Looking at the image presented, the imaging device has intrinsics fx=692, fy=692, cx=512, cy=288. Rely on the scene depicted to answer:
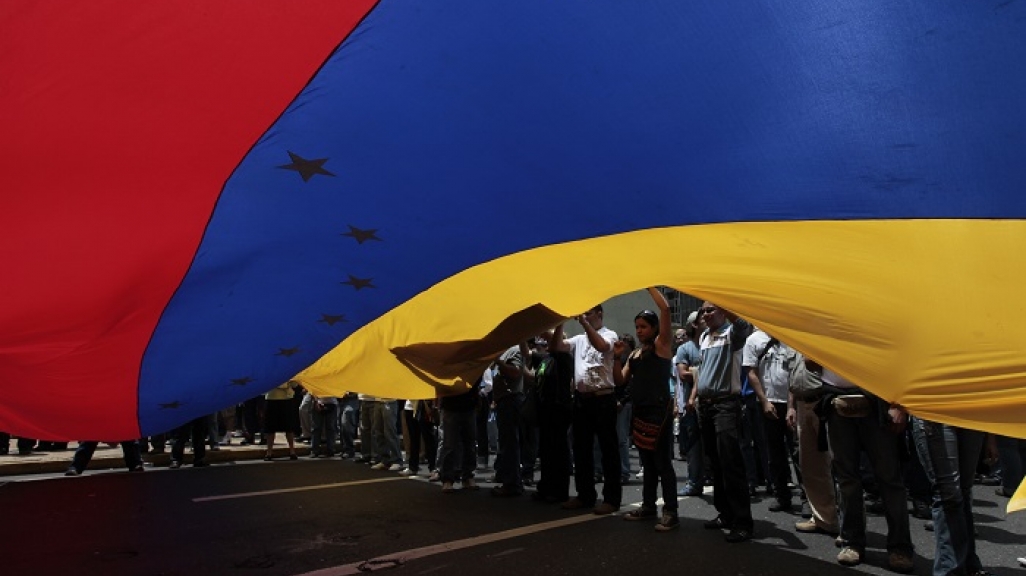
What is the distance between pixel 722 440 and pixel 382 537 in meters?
3.20

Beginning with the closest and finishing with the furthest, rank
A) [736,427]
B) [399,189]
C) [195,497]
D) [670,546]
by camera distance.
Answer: [399,189] → [670,546] → [736,427] → [195,497]

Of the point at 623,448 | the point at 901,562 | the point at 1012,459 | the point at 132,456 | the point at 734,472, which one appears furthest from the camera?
the point at 132,456

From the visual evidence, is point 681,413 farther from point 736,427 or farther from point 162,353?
point 162,353

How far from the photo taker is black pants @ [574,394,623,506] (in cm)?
726

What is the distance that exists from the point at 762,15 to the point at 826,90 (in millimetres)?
404

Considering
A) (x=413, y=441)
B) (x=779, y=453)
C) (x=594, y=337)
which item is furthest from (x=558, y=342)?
(x=413, y=441)

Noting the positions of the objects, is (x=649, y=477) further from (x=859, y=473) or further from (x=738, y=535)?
(x=859, y=473)

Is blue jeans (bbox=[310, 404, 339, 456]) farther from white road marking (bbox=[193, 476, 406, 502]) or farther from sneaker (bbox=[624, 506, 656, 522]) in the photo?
sneaker (bbox=[624, 506, 656, 522])

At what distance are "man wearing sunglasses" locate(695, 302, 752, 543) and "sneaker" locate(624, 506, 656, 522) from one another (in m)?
0.57

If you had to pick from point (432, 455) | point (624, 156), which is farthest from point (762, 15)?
point (432, 455)

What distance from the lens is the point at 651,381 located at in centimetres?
662

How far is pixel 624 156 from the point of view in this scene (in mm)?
3207

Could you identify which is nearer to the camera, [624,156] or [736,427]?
[624,156]

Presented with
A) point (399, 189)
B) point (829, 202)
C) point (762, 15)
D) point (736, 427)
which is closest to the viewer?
point (762, 15)
